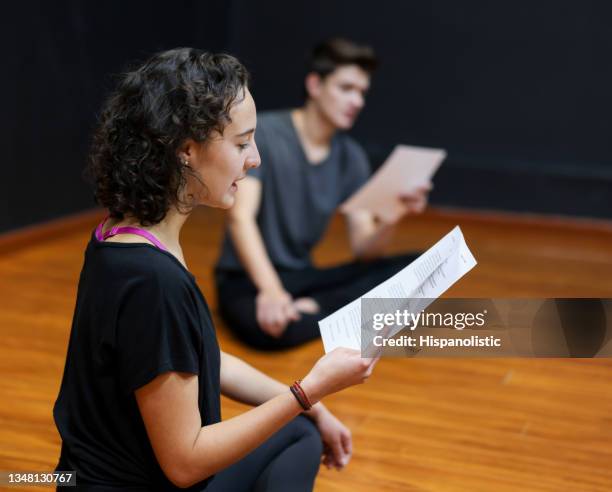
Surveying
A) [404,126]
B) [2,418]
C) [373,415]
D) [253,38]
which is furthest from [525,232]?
[2,418]

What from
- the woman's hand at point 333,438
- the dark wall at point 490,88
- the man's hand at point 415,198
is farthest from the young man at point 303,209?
the dark wall at point 490,88

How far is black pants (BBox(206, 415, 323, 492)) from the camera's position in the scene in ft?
4.69

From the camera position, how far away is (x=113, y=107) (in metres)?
1.23

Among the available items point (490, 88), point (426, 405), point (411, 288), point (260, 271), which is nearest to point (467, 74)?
point (490, 88)

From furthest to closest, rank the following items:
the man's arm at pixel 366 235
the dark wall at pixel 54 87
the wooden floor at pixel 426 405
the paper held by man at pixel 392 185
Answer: the dark wall at pixel 54 87, the man's arm at pixel 366 235, the paper held by man at pixel 392 185, the wooden floor at pixel 426 405

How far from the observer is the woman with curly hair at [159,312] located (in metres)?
1.15

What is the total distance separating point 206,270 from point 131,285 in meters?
2.39

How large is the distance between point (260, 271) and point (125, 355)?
4.98ft

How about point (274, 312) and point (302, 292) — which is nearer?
point (274, 312)

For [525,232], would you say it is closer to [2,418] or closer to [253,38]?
[253,38]

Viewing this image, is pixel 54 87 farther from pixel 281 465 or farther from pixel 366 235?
pixel 281 465

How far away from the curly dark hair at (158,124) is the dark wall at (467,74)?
298 centimetres

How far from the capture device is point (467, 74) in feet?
15.6

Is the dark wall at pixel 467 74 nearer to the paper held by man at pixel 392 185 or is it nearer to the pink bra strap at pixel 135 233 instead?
the paper held by man at pixel 392 185
